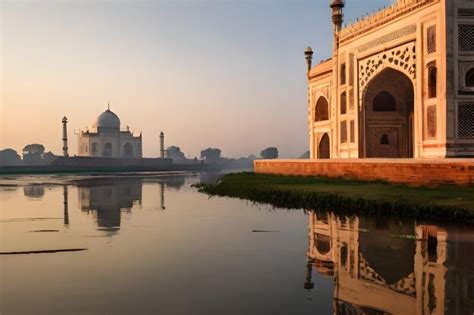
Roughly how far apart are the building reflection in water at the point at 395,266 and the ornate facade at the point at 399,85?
9412 millimetres

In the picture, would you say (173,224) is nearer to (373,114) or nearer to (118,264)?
(118,264)

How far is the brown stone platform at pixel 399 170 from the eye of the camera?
11703 millimetres

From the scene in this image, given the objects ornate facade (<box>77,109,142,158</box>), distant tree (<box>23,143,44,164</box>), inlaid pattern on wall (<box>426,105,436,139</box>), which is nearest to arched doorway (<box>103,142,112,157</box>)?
ornate facade (<box>77,109,142,158</box>)

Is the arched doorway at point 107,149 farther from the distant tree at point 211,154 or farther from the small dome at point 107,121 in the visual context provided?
the distant tree at point 211,154

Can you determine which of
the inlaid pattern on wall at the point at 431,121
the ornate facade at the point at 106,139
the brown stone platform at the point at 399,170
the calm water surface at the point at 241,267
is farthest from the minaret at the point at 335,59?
the ornate facade at the point at 106,139

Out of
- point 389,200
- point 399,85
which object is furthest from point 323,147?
point 389,200

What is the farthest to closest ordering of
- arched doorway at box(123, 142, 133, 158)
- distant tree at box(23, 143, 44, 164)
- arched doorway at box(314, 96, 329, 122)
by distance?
distant tree at box(23, 143, 44, 164), arched doorway at box(123, 142, 133, 158), arched doorway at box(314, 96, 329, 122)

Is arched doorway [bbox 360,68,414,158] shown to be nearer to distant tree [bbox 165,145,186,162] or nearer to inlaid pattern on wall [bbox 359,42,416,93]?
inlaid pattern on wall [bbox 359,42,416,93]

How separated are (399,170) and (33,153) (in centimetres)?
10081

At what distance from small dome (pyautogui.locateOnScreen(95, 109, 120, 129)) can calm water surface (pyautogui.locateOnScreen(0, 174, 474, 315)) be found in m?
60.1

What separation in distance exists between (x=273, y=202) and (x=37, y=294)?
28.1 ft

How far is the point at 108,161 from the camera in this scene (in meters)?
60.8

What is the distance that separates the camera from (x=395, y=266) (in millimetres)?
5102

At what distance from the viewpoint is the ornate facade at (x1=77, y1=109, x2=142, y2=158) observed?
216 ft
